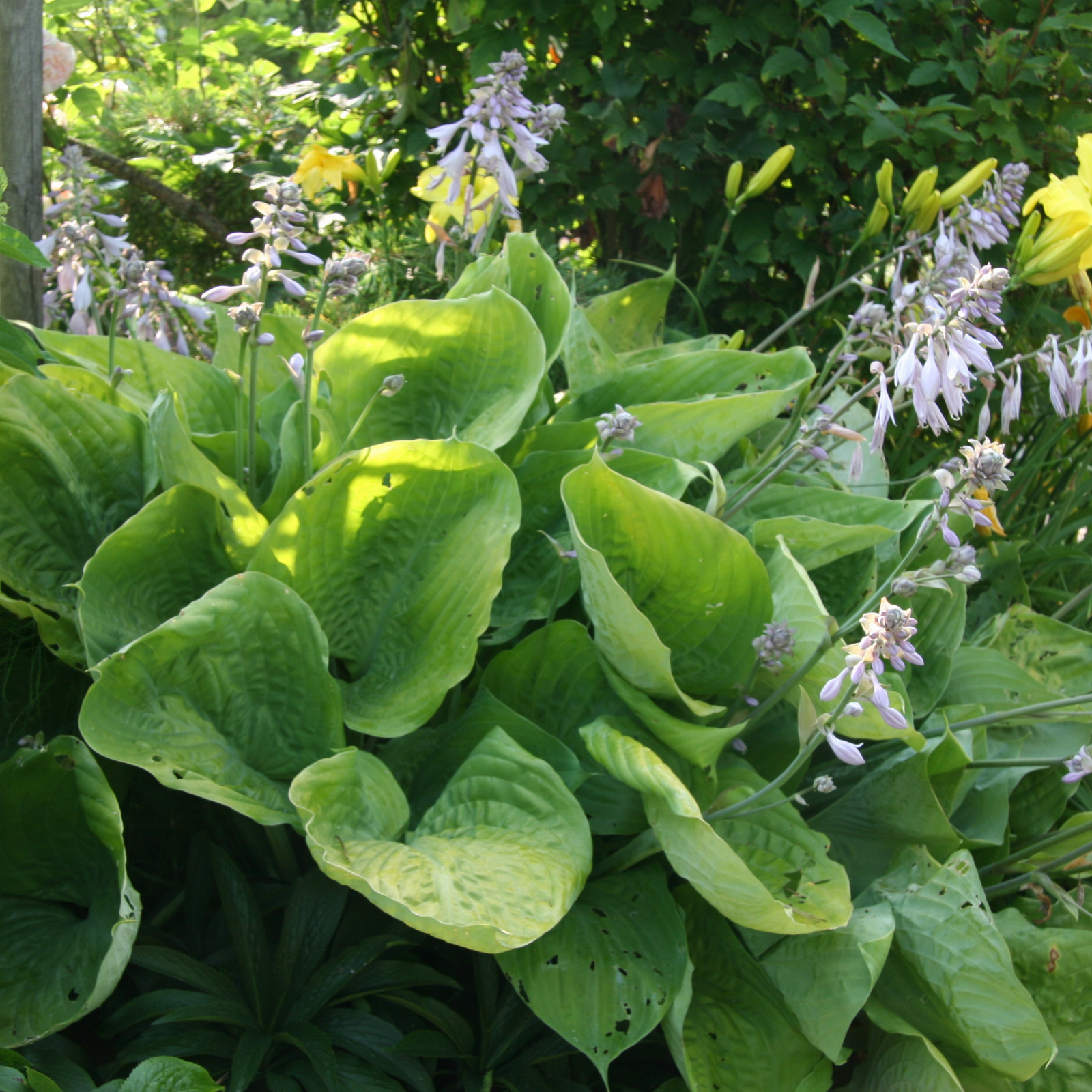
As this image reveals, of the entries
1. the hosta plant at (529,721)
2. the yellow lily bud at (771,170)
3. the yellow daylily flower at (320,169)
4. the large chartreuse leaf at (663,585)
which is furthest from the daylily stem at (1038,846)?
the yellow daylily flower at (320,169)

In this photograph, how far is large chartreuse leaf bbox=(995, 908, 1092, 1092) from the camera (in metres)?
1.07

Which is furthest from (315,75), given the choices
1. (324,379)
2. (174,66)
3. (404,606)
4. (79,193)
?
(404,606)

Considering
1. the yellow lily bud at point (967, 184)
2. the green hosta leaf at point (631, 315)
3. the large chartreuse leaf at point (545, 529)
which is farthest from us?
the green hosta leaf at point (631, 315)

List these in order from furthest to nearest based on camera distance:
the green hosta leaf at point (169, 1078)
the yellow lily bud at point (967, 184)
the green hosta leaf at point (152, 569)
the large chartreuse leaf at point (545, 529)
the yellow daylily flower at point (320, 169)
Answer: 1. the yellow daylily flower at point (320, 169)
2. the yellow lily bud at point (967, 184)
3. the large chartreuse leaf at point (545, 529)
4. the green hosta leaf at point (152, 569)
5. the green hosta leaf at point (169, 1078)

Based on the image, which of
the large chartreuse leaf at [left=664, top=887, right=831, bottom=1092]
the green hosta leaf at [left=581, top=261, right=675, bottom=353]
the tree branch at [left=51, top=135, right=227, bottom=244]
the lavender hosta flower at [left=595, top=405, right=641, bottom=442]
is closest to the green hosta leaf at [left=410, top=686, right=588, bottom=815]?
the large chartreuse leaf at [left=664, top=887, right=831, bottom=1092]

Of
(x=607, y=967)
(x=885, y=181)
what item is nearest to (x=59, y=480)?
(x=607, y=967)

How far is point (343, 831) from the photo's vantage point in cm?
89

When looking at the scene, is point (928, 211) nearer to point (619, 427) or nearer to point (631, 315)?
point (631, 315)

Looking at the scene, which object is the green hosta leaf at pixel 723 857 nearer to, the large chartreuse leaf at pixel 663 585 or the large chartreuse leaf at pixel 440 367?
the large chartreuse leaf at pixel 663 585

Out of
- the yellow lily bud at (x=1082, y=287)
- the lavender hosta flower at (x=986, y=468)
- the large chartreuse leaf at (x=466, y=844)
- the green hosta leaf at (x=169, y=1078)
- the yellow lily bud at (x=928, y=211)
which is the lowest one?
the green hosta leaf at (x=169, y=1078)

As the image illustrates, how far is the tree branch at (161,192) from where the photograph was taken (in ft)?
8.47

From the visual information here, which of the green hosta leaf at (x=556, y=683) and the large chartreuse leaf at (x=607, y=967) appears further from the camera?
the green hosta leaf at (x=556, y=683)

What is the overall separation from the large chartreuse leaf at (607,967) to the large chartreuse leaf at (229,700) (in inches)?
11.7

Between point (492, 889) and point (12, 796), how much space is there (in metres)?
0.52
